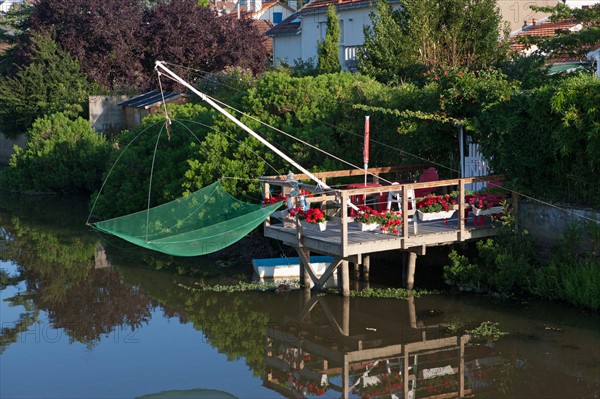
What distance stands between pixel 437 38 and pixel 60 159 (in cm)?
1658

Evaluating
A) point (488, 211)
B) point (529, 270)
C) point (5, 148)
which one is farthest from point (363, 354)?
point (5, 148)

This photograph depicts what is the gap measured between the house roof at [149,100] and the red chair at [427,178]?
18345mm

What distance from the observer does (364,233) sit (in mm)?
18609

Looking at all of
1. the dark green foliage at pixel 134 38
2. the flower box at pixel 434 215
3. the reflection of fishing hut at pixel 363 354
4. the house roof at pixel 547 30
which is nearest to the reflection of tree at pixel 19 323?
the reflection of fishing hut at pixel 363 354

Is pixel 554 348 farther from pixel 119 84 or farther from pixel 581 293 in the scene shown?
pixel 119 84

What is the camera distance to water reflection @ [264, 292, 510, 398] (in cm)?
1435

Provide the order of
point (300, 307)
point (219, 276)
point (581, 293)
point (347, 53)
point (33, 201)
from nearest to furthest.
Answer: point (581, 293)
point (300, 307)
point (219, 276)
point (33, 201)
point (347, 53)

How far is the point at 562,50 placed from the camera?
1028 inches

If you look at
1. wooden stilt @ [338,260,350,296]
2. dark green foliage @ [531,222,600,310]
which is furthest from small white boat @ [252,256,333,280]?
dark green foliage @ [531,222,600,310]

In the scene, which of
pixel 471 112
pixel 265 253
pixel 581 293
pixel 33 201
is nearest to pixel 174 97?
pixel 33 201

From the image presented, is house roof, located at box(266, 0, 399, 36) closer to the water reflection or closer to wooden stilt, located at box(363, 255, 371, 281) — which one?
wooden stilt, located at box(363, 255, 371, 281)

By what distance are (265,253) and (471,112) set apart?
611 cm

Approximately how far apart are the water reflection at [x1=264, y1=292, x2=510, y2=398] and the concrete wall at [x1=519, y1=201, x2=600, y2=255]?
2854mm

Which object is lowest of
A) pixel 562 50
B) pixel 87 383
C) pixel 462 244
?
pixel 87 383
